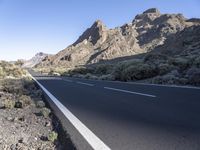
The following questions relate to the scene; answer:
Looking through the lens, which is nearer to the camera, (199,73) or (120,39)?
(199,73)

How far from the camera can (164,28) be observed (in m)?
179

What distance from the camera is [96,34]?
605 ft

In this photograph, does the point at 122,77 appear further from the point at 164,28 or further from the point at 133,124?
the point at 164,28

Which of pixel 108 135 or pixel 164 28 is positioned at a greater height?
pixel 164 28

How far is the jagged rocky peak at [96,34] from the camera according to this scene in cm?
17888

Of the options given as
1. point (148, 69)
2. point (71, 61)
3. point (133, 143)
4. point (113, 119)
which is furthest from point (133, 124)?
point (71, 61)

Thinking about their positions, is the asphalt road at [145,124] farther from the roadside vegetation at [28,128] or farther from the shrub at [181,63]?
the shrub at [181,63]

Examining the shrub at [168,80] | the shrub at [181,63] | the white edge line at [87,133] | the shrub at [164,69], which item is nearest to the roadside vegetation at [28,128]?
the white edge line at [87,133]

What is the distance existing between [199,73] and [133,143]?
49.7 feet

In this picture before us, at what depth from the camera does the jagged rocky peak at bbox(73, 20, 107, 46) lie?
179m

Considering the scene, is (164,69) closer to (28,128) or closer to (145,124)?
(28,128)

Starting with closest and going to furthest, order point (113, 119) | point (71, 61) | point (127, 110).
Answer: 1. point (113, 119)
2. point (127, 110)
3. point (71, 61)

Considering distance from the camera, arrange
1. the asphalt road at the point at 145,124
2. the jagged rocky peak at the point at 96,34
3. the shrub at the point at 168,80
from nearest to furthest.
→ 1. the asphalt road at the point at 145,124
2. the shrub at the point at 168,80
3. the jagged rocky peak at the point at 96,34

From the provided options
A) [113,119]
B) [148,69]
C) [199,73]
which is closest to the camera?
[113,119]
